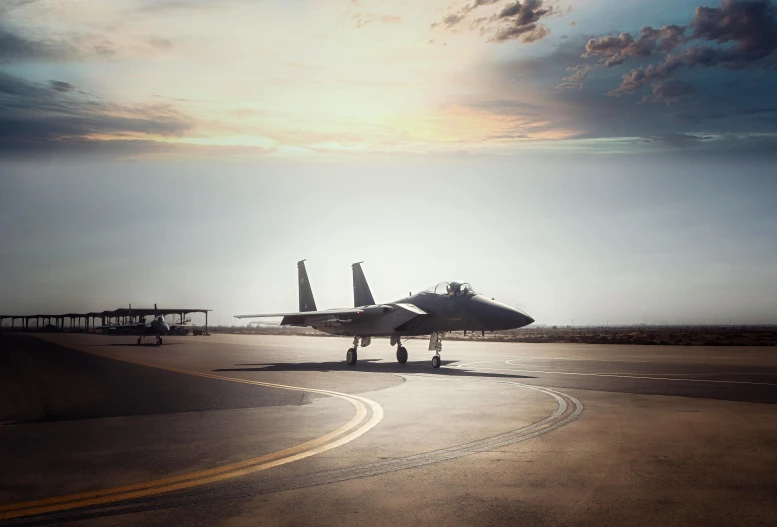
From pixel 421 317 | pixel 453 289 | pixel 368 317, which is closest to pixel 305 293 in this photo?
pixel 368 317

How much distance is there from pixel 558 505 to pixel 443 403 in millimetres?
→ 8233

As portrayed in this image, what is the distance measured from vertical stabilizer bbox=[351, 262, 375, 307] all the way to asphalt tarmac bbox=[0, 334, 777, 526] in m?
17.9

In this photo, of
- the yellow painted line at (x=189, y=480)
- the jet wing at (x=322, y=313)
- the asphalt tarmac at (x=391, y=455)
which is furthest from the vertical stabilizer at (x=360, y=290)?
the yellow painted line at (x=189, y=480)

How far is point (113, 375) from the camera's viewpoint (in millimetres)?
22797

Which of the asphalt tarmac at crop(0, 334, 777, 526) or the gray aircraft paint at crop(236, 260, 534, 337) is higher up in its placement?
the gray aircraft paint at crop(236, 260, 534, 337)

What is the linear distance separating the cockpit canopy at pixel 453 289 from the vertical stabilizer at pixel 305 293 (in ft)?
46.3

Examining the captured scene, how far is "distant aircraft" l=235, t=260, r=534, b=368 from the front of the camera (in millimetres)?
25094

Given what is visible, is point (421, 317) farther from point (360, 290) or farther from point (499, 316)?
point (360, 290)

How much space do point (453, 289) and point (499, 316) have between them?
2.67 metres

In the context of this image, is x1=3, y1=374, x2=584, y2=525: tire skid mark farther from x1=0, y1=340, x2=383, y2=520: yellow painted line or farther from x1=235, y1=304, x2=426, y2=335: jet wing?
x1=235, y1=304, x2=426, y2=335: jet wing

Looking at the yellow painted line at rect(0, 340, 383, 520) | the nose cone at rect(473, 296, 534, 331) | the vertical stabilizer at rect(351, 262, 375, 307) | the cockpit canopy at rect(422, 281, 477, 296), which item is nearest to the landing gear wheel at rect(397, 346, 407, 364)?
the cockpit canopy at rect(422, 281, 477, 296)

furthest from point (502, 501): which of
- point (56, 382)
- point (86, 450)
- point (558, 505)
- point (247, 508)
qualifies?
point (56, 382)

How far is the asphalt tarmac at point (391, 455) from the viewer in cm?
593

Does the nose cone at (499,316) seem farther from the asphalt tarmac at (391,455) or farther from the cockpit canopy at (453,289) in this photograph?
Answer: the asphalt tarmac at (391,455)
